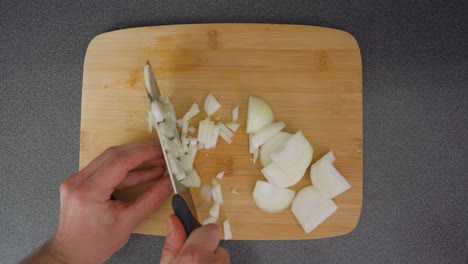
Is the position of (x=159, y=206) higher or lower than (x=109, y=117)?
lower

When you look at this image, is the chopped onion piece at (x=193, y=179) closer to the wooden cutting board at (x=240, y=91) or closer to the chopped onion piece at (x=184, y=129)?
the wooden cutting board at (x=240, y=91)

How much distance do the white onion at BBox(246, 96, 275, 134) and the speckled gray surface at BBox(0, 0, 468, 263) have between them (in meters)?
0.39

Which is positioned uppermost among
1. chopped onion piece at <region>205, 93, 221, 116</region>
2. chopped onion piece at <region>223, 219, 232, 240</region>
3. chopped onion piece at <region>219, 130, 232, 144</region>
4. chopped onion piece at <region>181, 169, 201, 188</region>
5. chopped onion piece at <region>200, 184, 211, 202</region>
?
chopped onion piece at <region>205, 93, 221, 116</region>

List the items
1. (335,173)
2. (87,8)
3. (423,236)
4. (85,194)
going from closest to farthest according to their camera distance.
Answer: (85,194) < (335,173) < (423,236) < (87,8)

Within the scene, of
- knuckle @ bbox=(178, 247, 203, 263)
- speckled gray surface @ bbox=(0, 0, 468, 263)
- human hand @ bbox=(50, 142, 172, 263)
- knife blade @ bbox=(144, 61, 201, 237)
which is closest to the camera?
knuckle @ bbox=(178, 247, 203, 263)

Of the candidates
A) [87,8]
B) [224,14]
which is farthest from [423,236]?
[87,8]

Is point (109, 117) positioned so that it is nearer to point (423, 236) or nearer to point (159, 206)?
point (159, 206)

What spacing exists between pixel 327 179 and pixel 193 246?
556 millimetres

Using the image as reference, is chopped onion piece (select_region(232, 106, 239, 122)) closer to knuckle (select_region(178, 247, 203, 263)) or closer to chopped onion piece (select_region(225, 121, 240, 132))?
chopped onion piece (select_region(225, 121, 240, 132))

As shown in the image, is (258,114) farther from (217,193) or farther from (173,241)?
(173,241)

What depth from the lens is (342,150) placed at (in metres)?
1.28

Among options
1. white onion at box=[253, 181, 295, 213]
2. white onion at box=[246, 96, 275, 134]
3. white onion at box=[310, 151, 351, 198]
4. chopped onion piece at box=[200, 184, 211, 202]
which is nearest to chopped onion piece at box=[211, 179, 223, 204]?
chopped onion piece at box=[200, 184, 211, 202]

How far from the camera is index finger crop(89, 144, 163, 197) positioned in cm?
112

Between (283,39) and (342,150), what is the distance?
47 centimetres
